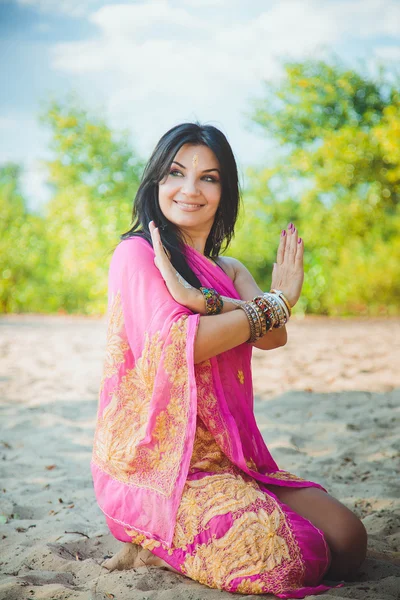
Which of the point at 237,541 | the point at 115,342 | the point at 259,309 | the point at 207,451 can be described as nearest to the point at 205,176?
the point at 259,309

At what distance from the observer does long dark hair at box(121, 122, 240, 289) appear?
2377mm

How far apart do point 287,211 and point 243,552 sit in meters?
11.9

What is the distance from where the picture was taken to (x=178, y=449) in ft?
6.95

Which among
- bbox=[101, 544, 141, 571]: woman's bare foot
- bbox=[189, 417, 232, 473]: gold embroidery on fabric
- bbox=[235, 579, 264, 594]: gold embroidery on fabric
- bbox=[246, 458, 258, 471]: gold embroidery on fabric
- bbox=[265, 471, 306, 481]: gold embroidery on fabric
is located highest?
bbox=[189, 417, 232, 473]: gold embroidery on fabric

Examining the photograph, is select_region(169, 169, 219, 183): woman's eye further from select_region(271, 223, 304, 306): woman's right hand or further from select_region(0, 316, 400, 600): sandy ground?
select_region(0, 316, 400, 600): sandy ground

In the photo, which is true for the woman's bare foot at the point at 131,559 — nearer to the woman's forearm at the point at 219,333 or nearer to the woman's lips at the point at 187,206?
the woman's forearm at the point at 219,333

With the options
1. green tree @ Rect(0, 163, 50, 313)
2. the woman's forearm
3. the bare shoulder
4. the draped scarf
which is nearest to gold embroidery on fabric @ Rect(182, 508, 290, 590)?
the draped scarf

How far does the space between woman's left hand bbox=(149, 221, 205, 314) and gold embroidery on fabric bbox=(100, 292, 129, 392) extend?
225mm

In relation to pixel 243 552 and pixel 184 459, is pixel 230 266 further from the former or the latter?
pixel 243 552

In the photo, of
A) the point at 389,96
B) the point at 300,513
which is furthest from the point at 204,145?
the point at 389,96

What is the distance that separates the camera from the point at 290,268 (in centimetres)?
250

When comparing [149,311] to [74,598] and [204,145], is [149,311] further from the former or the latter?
[74,598]

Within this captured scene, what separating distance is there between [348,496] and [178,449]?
127 cm

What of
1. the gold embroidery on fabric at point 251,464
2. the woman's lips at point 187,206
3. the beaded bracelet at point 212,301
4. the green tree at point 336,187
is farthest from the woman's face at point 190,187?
the green tree at point 336,187
